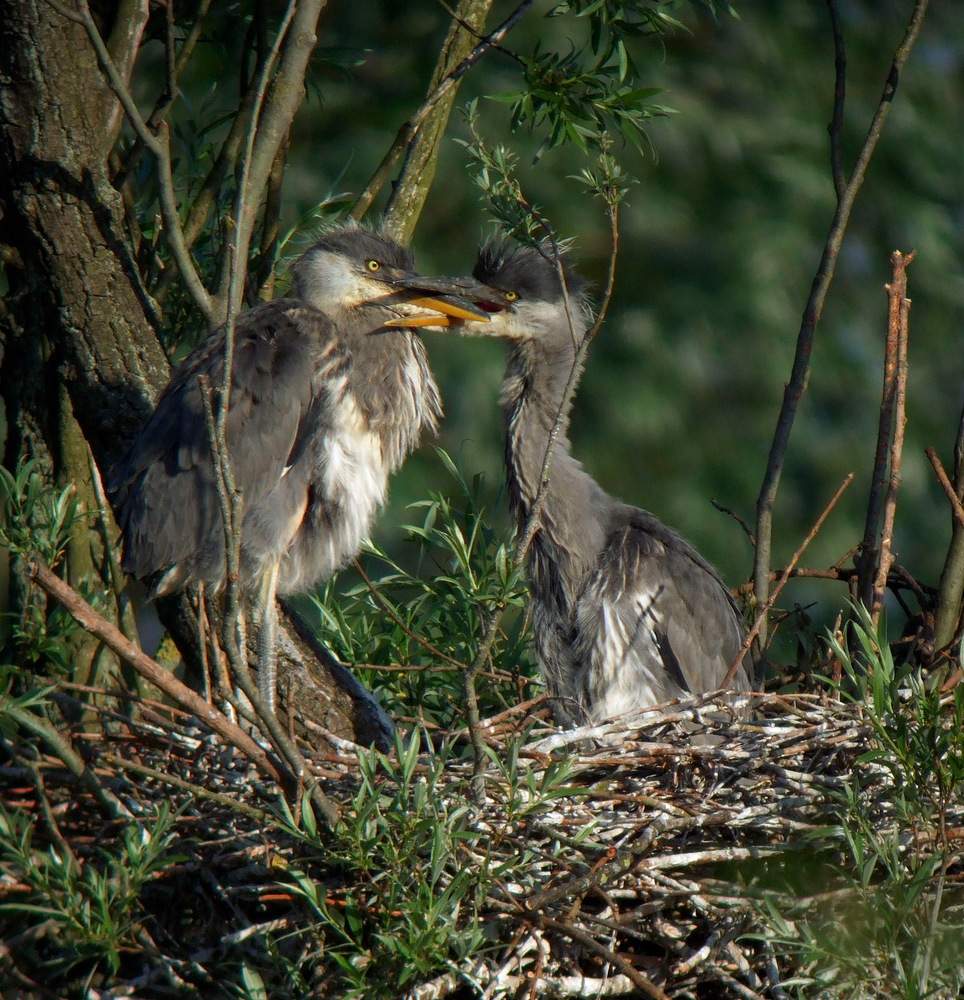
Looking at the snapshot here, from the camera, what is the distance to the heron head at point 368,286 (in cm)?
303

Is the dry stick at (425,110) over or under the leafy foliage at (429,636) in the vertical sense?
over

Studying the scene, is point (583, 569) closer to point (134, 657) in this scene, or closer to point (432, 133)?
point (432, 133)

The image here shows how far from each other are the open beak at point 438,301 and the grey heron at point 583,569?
5 centimetres

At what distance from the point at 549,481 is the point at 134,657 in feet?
5.08

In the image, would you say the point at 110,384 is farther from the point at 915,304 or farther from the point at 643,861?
the point at 915,304

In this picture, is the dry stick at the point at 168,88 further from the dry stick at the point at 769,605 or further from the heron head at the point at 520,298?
the dry stick at the point at 769,605

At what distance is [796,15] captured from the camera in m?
6.16

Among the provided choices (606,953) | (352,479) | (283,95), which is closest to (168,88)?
(283,95)

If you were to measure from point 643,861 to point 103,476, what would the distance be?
4.39ft

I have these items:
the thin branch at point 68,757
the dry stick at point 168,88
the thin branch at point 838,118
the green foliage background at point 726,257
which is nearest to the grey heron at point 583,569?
the thin branch at point 838,118

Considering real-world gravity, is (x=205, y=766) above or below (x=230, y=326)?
below

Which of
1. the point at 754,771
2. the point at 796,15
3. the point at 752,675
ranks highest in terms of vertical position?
the point at 796,15

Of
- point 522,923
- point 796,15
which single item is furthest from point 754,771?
point 796,15

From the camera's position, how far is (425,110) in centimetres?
285
